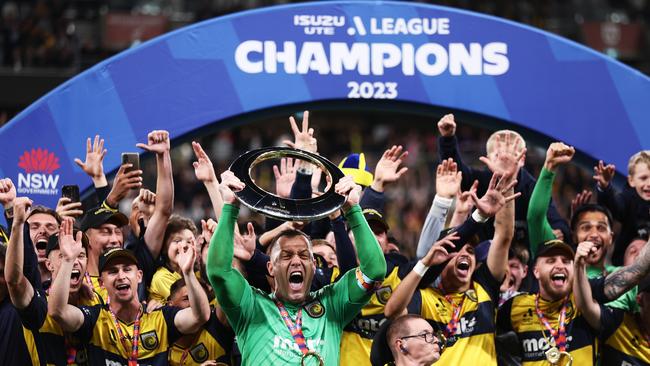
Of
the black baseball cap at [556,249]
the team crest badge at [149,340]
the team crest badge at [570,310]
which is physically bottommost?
the team crest badge at [149,340]

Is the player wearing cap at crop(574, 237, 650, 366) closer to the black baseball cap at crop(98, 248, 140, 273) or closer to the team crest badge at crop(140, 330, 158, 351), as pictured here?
the team crest badge at crop(140, 330, 158, 351)

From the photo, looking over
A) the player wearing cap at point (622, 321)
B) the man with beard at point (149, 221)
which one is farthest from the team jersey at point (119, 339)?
the player wearing cap at point (622, 321)

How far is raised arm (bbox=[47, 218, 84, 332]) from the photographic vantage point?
6789mm

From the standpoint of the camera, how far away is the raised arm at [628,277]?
7.64m

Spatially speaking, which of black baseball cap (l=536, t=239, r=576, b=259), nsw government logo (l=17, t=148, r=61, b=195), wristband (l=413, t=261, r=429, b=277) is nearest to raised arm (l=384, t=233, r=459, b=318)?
wristband (l=413, t=261, r=429, b=277)

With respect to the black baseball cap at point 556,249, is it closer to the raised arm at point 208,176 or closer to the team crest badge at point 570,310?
the team crest badge at point 570,310

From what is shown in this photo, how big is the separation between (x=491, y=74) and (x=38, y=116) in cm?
329

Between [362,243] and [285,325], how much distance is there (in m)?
0.67

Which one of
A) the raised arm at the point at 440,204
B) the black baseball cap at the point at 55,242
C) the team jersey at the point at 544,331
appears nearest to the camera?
the black baseball cap at the point at 55,242

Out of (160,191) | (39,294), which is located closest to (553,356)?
(160,191)

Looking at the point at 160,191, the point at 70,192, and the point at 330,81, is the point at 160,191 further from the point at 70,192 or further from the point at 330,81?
the point at 330,81

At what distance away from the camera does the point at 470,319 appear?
24.9ft

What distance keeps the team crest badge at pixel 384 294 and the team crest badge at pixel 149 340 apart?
151 cm

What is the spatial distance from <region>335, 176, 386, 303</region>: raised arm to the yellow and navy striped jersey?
6.41 feet
